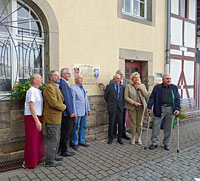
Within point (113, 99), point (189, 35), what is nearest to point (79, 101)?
point (113, 99)

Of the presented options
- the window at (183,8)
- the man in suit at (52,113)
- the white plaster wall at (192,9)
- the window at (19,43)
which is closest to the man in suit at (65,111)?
the man in suit at (52,113)

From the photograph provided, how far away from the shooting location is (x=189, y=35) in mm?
8992

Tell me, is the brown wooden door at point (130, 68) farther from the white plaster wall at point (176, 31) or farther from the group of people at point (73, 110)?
the white plaster wall at point (176, 31)

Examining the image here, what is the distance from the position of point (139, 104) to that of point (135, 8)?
3.61 m

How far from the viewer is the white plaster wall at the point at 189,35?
8.81 meters

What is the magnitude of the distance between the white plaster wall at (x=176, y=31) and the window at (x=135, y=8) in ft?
4.78

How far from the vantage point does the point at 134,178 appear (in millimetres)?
3559

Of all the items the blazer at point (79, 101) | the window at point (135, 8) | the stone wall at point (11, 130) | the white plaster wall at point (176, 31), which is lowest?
the stone wall at point (11, 130)

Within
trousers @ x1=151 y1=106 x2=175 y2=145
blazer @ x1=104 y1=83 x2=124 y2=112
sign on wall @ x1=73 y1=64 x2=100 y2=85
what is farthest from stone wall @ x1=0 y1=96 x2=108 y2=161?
trousers @ x1=151 y1=106 x2=175 y2=145

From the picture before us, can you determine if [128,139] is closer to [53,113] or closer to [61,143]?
[61,143]

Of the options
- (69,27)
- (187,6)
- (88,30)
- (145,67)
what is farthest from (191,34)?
(69,27)

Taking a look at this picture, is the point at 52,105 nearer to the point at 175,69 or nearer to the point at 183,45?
the point at 175,69

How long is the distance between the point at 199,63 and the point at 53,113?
27.3 feet

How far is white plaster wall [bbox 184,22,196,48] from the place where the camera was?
8.81 m
